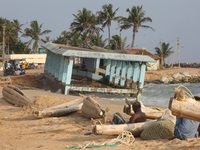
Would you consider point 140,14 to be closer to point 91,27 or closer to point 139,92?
point 91,27

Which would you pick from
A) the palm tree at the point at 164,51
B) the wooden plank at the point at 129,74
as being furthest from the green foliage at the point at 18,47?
the wooden plank at the point at 129,74

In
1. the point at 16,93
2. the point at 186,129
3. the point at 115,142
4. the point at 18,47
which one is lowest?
the point at 115,142

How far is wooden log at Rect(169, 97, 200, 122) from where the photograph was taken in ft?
12.2

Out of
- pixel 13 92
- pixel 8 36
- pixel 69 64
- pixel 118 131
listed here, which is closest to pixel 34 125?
pixel 118 131

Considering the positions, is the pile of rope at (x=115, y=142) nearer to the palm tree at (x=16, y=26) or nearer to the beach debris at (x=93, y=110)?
the beach debris at (x=93, y=110)

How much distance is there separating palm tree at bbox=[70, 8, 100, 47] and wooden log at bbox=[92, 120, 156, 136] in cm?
3925

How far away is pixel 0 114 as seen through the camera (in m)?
7.75

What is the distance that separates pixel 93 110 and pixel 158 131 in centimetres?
233

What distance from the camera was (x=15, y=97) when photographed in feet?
30.4

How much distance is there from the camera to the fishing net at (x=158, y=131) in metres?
4.64

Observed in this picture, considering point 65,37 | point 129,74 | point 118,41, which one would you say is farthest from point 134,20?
point 129,74

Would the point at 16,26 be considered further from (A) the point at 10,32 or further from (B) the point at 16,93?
(B) the point at 16,93

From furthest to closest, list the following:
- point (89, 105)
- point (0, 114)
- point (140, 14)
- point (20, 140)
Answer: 1. point (140, 14)
2. point (0, 114)
3. point (89, 105)
4. point (20, 140)

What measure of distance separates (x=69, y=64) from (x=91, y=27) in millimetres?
34435
